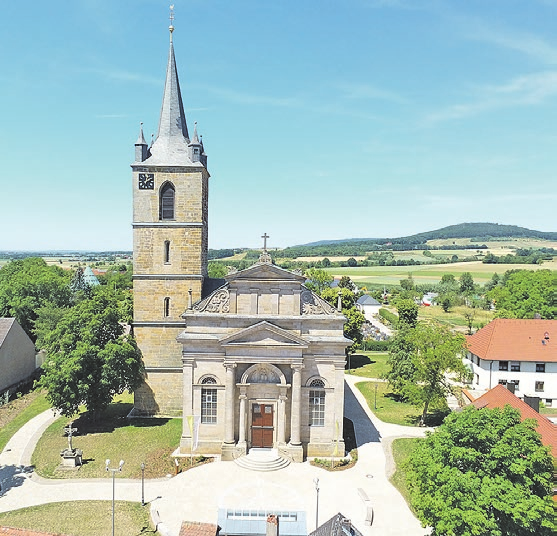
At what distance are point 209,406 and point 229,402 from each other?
1.94m

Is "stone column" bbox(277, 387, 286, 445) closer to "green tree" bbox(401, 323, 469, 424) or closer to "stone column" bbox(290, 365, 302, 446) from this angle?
"stone column" bbox(290, 365, 302, 446)

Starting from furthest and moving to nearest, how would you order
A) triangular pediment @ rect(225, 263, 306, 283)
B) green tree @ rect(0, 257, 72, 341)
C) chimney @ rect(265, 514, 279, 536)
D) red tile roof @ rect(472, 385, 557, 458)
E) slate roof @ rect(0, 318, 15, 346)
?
green tree @ rect(0, 257, 72, 341)
slate roof @ rect(0, 318, 15, 346)
triangular pediment @ rect(225, 263, 306, 283)
red tile roof @ rect(472, 385, 557, 458)
chimney @ rect(265, 514, 279, 536)

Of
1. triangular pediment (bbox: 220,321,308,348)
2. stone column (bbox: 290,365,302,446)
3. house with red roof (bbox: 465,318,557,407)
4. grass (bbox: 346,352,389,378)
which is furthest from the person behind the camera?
grass (bbox: 346,352,389,378)

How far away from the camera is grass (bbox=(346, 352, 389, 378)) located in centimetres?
5353

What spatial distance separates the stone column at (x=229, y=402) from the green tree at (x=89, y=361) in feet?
26.9

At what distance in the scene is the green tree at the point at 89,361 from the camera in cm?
3122

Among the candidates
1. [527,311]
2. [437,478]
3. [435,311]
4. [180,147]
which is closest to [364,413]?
[437,478]

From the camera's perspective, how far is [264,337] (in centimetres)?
2920

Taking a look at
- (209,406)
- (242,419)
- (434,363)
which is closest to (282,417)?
(242,419)

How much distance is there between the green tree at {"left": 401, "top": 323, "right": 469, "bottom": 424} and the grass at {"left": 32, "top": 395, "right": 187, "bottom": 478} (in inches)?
660

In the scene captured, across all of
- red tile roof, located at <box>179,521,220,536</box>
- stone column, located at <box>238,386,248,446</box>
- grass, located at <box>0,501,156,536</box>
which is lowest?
grass, located at <box>0,501,156,536</box>

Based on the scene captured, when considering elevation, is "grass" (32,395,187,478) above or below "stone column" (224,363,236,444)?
below

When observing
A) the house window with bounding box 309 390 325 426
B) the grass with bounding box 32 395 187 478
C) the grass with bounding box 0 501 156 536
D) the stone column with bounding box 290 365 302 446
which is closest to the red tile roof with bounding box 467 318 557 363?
the house window with bounding box 309 390 325 426

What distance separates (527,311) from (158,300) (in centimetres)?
5018
